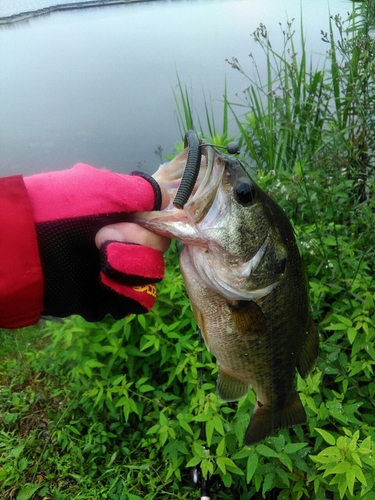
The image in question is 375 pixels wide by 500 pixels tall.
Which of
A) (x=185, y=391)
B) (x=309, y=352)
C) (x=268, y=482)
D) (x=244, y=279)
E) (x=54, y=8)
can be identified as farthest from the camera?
(x=54, y=8)

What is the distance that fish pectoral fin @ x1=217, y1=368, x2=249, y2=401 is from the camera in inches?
65.6

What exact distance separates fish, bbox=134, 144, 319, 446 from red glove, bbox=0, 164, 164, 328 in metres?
0.09

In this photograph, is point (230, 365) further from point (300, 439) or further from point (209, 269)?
point (300, 439)

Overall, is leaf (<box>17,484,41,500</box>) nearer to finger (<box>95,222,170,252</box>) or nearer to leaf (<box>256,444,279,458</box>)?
leaf (<box>256,444,279,458</box>)

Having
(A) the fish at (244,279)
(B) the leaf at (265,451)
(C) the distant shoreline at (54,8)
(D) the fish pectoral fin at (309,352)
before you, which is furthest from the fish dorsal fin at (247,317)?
(C) the distant shoreline at (54,8)

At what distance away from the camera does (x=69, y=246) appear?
126 cm

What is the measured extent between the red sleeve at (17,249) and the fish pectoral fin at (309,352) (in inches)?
37.8

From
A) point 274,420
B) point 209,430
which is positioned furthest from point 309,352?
point 209,430

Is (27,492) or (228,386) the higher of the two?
(228,386)

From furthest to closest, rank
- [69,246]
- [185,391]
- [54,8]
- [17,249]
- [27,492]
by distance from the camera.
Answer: [54,8] → [185,391] → [27,492] → [69,246] → [17,249]

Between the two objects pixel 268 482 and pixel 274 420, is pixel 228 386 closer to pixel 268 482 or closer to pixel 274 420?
pixel 274 420

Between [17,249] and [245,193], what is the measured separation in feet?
2.12

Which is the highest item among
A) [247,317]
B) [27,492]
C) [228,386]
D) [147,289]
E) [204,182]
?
[204,182]

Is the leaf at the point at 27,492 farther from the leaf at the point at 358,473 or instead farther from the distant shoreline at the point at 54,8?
the distant shoreline at the point at 54,8
